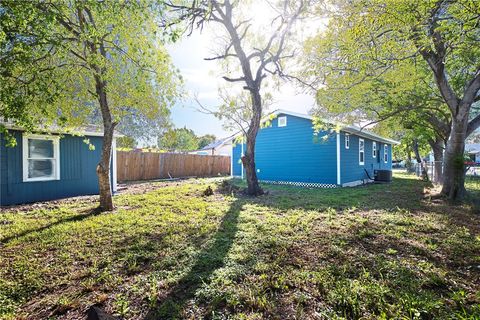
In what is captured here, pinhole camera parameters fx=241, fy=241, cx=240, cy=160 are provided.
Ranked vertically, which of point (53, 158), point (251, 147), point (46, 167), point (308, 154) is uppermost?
point (251, 147)

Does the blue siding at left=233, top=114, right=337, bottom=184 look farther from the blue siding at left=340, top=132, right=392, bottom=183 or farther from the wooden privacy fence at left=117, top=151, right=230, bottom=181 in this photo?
the wooden privacy fence at left=117, top=151, right=230, bottom=181

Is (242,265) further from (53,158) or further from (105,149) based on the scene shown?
(53,158)

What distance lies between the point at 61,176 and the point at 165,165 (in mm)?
8739

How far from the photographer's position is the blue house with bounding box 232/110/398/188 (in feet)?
38.9

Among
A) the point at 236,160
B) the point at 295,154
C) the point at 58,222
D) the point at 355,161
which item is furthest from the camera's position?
the point at 236,160

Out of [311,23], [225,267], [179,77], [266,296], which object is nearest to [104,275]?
[225,267]

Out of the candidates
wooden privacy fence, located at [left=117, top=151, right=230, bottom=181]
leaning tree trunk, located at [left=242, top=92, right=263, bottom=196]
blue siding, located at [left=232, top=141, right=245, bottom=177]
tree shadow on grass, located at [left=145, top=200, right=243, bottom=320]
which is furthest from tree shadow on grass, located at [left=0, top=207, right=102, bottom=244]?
blue siding, located at [left=232, top=141, right=245, bottom=177]

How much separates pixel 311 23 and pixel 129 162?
12.3 m

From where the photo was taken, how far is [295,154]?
42.8 feet

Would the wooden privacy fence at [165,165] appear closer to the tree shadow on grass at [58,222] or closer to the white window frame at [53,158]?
the white window frame at [53,158]

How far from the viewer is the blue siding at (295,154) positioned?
1198 centimetres

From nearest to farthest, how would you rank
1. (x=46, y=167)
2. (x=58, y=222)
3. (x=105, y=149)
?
(x=58, y=222) → (x=105, y=149) → (x=46, y=167)

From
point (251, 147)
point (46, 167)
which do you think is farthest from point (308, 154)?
point (46, 167)

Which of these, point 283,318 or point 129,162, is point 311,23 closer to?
point 283,318
